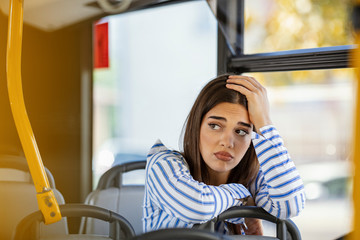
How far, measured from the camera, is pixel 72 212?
126cm

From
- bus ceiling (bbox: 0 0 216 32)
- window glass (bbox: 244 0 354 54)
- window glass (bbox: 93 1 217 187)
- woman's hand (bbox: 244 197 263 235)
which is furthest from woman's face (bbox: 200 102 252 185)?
window glass (bbox: 244 0 354 54)

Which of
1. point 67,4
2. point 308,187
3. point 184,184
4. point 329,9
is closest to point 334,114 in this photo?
point 308,187

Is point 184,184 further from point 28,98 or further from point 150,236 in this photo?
point 28,98

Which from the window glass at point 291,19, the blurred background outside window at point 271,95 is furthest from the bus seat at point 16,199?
A: the window glass at point 291,19

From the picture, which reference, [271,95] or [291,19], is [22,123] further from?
[271,95]

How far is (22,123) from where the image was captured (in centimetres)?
113

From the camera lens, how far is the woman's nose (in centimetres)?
136

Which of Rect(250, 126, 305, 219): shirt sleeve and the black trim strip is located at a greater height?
the black trim strip

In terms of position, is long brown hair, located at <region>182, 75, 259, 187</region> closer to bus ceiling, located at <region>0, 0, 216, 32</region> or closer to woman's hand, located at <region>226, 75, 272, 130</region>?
woman's hand, located at <region>226, 75, 272, 130</region>

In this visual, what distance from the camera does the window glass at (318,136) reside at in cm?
450

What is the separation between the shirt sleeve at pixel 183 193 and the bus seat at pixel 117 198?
46 centimetres

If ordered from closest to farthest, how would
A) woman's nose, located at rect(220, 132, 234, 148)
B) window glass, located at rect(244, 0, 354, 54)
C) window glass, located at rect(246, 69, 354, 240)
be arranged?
woman's nose, located at rect(220, 132, 234, 148), window glass, located at rect(244, 0, 354, 54), window glass, located at rect(246, 69, 354, 240)

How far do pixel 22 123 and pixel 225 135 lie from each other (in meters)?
0.60

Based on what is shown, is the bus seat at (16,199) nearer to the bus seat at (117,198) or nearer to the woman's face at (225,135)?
the bus seat at (117,198)
